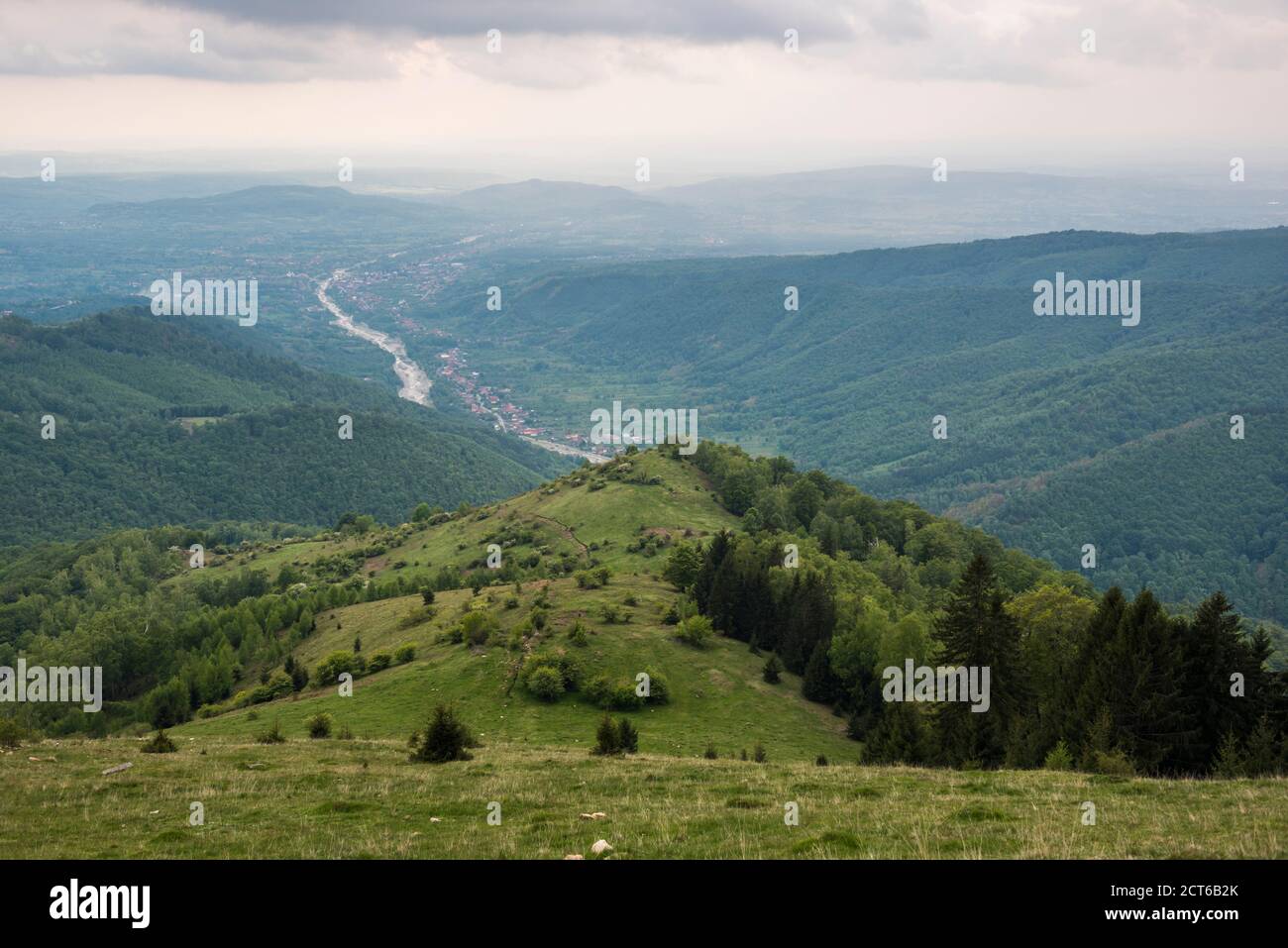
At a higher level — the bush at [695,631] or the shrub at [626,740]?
the shrub at [626,740]

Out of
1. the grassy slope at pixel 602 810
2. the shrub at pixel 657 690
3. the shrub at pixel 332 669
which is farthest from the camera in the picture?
the shrub at pixel 332 669

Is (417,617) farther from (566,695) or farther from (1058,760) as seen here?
(1058,760)

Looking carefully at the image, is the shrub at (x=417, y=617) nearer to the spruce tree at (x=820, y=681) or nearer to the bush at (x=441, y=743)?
the spruce tree at (x=820, y=681)

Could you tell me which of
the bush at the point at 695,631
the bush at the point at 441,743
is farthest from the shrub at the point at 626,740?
the bush at the point at 695,631

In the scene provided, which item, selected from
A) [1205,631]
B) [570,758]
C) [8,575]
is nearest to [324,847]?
[570,758]

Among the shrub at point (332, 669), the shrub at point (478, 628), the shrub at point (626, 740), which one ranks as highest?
the shrub at point (626, 740)
